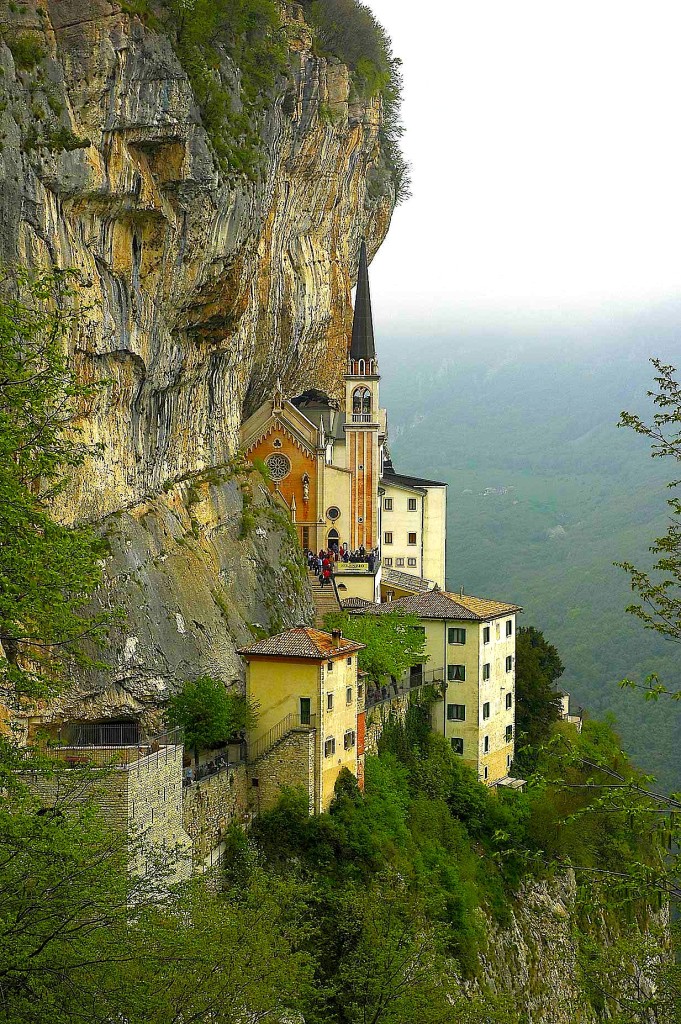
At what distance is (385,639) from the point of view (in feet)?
162

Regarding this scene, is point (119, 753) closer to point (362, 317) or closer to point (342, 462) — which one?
point (342, 462)

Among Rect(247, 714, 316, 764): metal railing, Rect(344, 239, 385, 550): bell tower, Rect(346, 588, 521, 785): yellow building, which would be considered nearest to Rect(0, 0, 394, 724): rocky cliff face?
Rect(247, 714, 316, 764): metal railing

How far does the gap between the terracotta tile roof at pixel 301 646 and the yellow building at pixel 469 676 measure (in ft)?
35.4

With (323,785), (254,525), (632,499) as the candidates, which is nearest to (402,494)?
(254,525)

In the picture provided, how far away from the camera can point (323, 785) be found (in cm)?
3878

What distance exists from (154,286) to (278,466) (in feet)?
89.1

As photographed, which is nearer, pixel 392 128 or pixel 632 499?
pixel 392 128

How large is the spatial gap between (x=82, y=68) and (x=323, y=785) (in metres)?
20.6

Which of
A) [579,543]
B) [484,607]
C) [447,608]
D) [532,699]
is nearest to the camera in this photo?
[447,608]

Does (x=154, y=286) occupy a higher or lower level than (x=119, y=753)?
higher

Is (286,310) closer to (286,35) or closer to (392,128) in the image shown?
(286,35)

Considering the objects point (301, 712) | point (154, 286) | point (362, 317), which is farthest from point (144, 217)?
point (362, 317)

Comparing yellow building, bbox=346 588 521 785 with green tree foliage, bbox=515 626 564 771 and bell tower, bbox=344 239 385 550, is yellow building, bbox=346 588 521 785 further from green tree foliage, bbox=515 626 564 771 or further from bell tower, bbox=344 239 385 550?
bell tower, bbox=344 239 385 550

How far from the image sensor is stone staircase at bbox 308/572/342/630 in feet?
182
